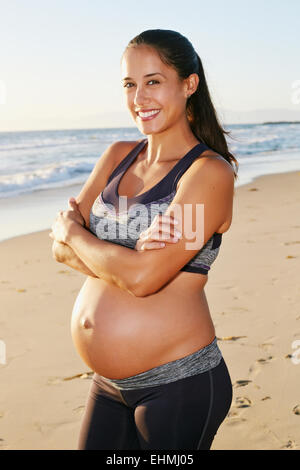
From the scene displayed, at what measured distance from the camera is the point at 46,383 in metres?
4.23

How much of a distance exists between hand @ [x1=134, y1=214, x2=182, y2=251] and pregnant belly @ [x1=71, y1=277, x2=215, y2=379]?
208 mm

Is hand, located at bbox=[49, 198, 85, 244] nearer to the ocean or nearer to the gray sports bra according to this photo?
the gray sports bra

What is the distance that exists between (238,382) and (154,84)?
244cm

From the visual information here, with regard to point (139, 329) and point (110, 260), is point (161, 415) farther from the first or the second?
point (110, 260)

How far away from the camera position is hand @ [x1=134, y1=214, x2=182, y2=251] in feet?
6.89

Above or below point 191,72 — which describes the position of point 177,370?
below

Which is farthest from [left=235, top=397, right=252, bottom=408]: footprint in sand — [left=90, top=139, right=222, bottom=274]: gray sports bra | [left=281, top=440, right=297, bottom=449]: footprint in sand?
[left=90, top=139, right=222, bottom=274]: gray sports bra

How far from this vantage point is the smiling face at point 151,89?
234 centimetres

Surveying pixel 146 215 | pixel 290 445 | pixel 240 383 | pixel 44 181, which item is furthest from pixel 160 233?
pixel 44 181

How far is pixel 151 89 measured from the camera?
92.2 inches

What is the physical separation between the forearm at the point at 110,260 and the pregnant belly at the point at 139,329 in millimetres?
101

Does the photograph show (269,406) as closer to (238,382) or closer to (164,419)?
(238,382)

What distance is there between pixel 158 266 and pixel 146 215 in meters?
0.25

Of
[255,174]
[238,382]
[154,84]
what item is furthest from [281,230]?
[255,174]
